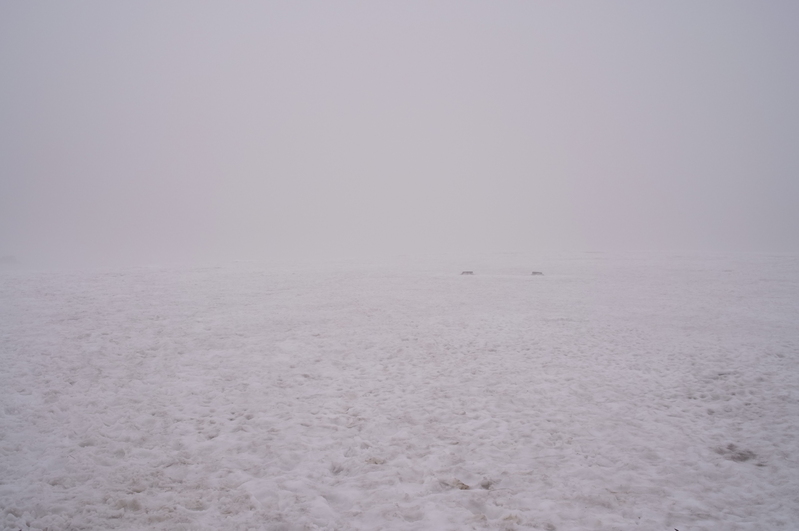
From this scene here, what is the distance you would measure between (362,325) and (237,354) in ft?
17.4

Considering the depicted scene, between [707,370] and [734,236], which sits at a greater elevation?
[734,236]

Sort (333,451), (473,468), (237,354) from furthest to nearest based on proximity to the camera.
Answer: (237,354) → (333,451) → (473,468)

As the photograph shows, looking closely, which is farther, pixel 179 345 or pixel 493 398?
pixel 179 345

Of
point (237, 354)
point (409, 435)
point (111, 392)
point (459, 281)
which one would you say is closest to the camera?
point (409, 435)

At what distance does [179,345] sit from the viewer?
13047 mm

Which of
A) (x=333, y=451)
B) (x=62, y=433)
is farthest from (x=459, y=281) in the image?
(x=62, y=433)

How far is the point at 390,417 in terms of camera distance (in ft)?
29.0

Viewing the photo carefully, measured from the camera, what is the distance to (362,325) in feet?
53.3

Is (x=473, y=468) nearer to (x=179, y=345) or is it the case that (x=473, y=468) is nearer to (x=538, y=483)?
(x=538, y=483)

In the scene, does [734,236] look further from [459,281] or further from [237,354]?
[237,354]

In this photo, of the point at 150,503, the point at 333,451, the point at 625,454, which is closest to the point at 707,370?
the point at 625,454

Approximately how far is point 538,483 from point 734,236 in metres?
215

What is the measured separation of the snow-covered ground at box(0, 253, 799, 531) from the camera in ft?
19.2

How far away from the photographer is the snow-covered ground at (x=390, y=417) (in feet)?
19.2
